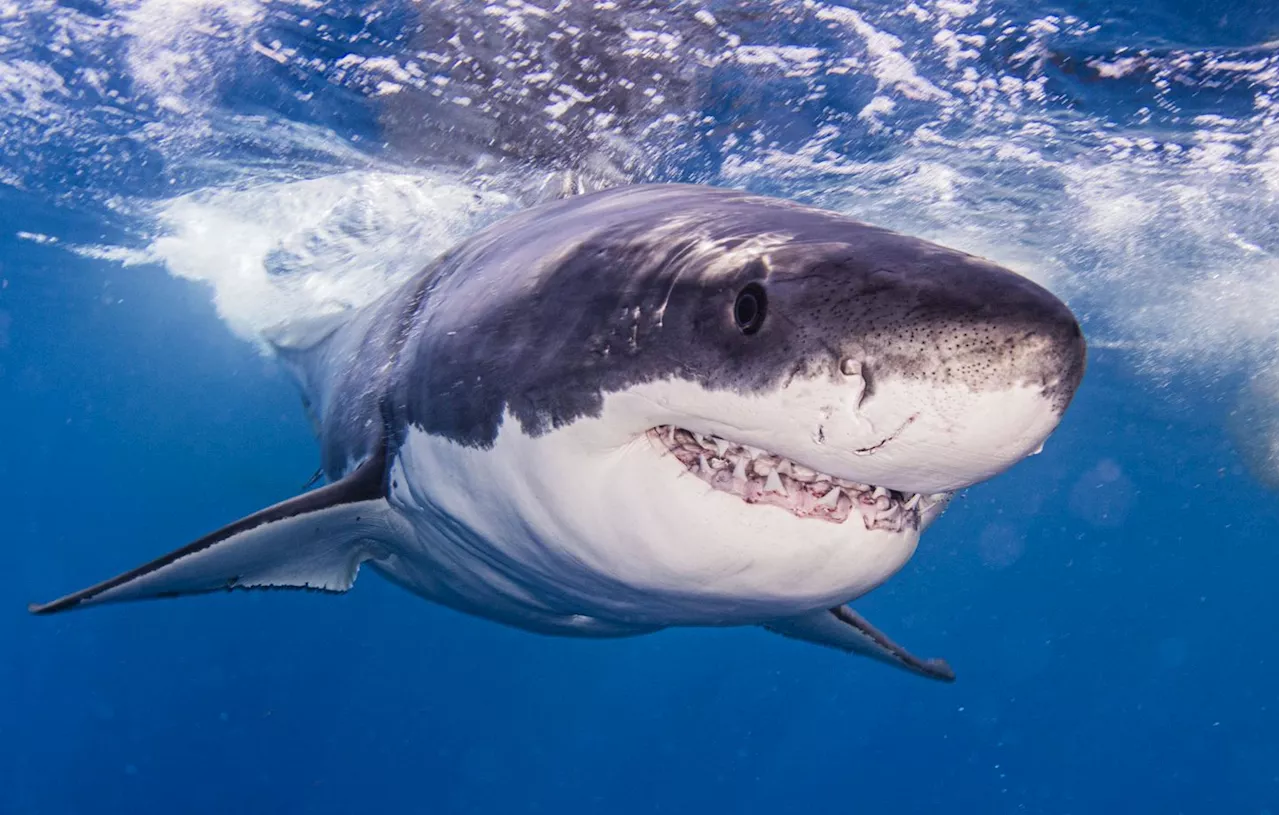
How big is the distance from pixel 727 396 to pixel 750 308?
215 mm

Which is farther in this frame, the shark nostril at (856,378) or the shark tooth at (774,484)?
the shark tooth at (774,484)

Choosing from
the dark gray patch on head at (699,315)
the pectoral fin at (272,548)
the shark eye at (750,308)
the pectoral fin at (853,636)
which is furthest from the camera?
the pectoral fin at (853,636)

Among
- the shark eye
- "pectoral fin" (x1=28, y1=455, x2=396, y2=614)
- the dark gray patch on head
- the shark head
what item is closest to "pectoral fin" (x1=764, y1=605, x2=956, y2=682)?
the shark head

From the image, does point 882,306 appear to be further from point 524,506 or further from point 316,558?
point 316,558

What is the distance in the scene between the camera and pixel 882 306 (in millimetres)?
1764

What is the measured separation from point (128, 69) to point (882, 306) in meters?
11.8

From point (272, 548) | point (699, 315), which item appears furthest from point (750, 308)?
point (272, 548)

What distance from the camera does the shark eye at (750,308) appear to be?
1.92m

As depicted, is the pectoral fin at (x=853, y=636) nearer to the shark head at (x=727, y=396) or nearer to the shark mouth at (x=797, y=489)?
the shark head at (x=727, y=396)

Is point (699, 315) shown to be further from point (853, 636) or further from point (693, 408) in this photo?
point (853, 636)

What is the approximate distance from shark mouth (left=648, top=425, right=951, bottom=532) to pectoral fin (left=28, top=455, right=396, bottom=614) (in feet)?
7.35

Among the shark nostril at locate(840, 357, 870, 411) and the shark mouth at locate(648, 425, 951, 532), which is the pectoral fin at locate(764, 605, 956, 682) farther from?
the shark nostril at locate(840, 357, 870, 411)

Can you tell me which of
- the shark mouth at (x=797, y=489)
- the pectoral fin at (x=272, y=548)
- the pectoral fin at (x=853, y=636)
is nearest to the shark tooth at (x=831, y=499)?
the shark mouth at (x=797, y=489)

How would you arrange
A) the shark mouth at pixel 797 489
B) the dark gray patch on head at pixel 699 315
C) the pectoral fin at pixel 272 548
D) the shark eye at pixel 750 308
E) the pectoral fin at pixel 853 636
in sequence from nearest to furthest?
1. the dark gray patch on head at pixel 699 315
2. the shark eye at pixel 750 308
3. the shark mouth at pixel 797 489
4. the pectoral fin at pixel 272 548
5. the pectoral fin at pixel 853 636
